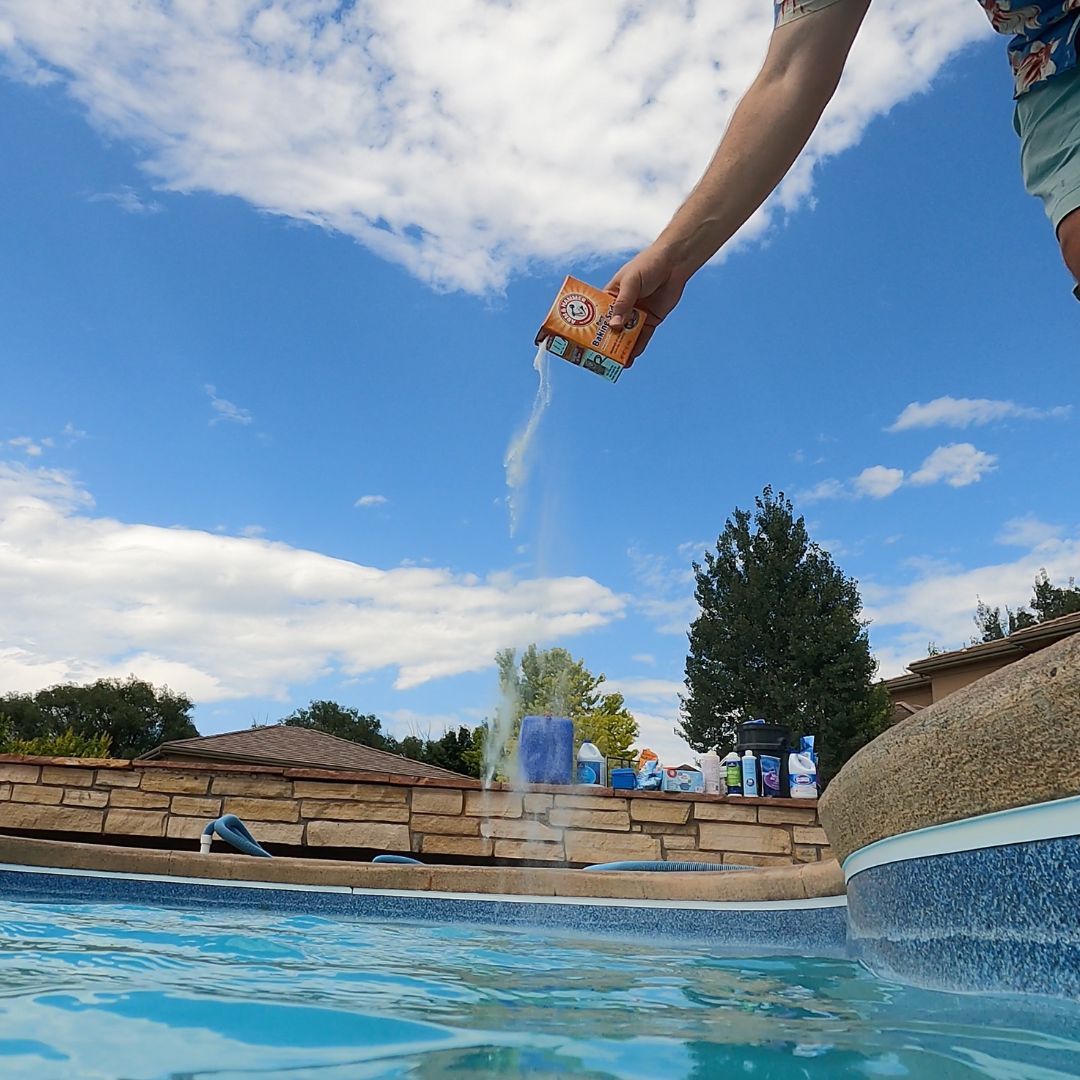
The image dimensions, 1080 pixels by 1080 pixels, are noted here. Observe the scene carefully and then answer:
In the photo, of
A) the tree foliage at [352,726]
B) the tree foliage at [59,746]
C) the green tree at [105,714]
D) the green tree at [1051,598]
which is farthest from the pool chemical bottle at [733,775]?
the green tree at [105,714]

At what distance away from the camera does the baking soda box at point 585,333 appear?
1.92 metres

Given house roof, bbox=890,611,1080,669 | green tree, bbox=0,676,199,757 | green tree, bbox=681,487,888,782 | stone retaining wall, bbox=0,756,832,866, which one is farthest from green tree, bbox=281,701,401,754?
stone retaining wall, bbox=0,756,832,866

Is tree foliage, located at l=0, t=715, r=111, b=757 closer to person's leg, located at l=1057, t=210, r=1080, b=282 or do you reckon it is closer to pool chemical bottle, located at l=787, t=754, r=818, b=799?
pool chemical bottle, located at l=787, t=754, r=818, b=799

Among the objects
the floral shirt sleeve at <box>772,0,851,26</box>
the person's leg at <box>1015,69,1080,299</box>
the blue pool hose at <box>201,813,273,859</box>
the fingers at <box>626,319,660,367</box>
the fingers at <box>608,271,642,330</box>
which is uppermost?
the floral shirt sleeve at <box>772,0,851,26</box>

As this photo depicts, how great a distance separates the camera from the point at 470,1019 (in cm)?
122

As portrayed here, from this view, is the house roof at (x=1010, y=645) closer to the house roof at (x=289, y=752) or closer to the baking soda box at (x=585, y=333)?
the house roof at (x=289, y=752)

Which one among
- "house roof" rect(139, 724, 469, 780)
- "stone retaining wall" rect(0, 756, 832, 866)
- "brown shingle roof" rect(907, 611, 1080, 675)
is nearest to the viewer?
"stone retaining wall" rect(0, 756, 832, 866)

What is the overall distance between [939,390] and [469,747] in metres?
13.5

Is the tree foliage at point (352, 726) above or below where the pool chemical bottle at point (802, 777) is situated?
above

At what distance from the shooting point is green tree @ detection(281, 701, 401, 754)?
36.5 meters

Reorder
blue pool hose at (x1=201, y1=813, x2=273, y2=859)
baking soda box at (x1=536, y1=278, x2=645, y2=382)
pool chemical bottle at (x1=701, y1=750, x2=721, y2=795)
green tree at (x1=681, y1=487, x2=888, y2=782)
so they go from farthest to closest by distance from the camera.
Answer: green tree at (x1=681, y1=487, x2=888, y2=782) → pool chemical bottle at (x1=701, y1=750, x2=721, y2=795) → blue pool hose at (x1=201, y1=813, x2=273, y2=859) → baking soda box at (x1=536, y1=278, x2=645, y2=382)

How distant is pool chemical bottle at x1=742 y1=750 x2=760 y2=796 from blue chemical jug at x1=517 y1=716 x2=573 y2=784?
1.34m

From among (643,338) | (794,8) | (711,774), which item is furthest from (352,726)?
(794,8)

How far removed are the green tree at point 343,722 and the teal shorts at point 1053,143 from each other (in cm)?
3556
